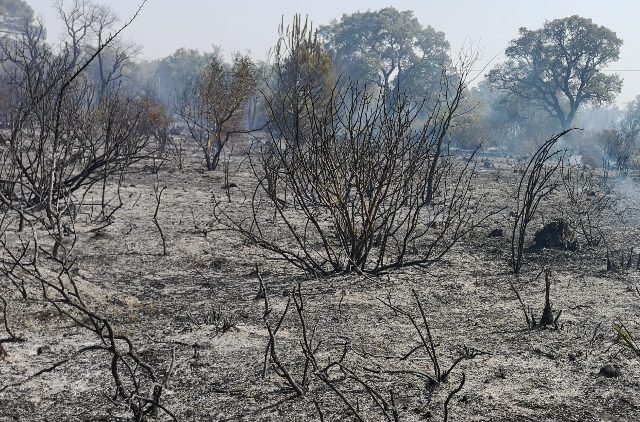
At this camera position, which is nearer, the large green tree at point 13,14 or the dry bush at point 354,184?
the dry bush at point 354,184

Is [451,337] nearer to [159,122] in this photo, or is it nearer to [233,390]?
[233,390]

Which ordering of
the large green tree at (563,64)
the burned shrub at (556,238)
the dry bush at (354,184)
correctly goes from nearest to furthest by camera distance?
the dry bush at (354,184)
the burned shrub at (556,238)
the large green tree at (563,64)

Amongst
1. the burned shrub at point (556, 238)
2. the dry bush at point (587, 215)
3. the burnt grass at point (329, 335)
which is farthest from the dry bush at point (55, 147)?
the dry bush at point (587, 215)

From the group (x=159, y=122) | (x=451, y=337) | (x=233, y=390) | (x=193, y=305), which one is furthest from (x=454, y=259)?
(x=159, y=122)

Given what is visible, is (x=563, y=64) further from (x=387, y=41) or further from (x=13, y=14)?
(x=13, y=14)

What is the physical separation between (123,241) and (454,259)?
439 cm

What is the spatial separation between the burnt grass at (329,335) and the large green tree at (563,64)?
36397mm

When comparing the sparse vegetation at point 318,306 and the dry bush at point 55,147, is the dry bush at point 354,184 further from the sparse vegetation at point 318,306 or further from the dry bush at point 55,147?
the dry bush at point 55,147

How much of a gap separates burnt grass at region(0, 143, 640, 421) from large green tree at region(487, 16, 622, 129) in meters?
36.4

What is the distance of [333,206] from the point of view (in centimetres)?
648

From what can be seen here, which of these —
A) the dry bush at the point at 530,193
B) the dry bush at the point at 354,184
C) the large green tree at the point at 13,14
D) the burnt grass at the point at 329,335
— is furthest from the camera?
the large green tree at the point at 13,14

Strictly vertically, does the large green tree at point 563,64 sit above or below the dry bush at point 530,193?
above

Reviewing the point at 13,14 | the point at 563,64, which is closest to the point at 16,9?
the point at 13,14

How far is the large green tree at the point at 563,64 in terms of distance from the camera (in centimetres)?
4000
